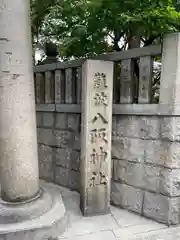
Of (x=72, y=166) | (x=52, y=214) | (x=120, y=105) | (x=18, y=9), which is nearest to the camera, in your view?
(x=18, y=9)

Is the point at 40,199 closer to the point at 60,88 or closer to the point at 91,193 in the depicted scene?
the point at 91,193

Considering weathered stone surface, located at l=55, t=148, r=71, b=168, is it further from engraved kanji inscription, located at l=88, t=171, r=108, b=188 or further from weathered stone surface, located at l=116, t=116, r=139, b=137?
weathered stone surface, located at l=116, t=116, r=139, b=137

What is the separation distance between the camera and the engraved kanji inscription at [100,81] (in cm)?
237

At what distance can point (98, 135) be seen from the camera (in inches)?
96.3

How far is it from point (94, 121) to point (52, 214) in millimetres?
1038

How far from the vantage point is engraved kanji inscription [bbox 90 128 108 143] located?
2.43 metres

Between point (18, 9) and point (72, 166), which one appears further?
point (72, 166)

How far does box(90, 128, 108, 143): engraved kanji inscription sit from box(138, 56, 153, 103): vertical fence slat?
531 mm

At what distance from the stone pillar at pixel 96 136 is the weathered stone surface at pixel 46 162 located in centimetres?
105

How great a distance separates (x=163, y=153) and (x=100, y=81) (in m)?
1.01

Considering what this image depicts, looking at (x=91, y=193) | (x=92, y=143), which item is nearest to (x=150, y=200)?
(x=91, y=193)

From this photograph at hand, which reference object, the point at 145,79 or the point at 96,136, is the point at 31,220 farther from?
the point at 145,79

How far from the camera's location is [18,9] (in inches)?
79.5

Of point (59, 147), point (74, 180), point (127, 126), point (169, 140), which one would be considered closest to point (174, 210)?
point (169, 140)
